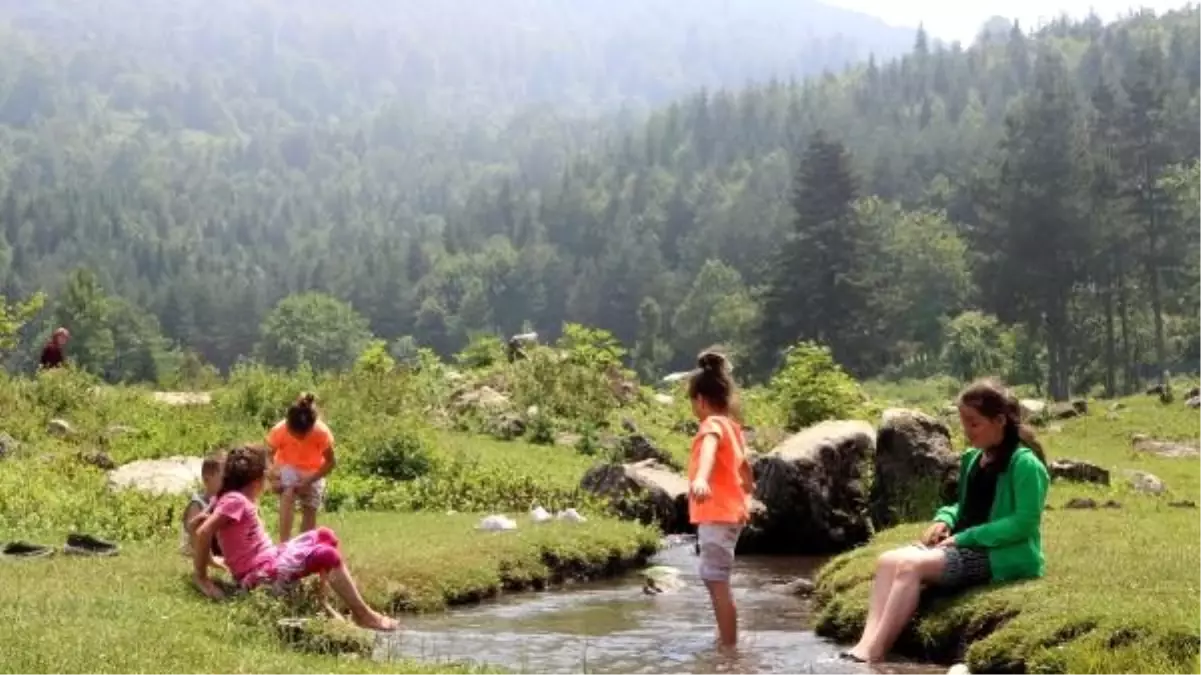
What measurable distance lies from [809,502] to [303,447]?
944 centimetres

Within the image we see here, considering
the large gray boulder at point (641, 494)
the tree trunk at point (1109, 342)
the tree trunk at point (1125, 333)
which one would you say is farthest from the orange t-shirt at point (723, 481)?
the tree trunk at point (1125, 333)

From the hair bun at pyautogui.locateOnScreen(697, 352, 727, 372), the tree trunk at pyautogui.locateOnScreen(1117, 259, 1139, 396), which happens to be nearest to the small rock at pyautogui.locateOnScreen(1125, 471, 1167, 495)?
the hair bun at pyautogui.locateOnScreen(697, 352, 727, 372)

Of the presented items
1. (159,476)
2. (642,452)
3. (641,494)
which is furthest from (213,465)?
(642,452)

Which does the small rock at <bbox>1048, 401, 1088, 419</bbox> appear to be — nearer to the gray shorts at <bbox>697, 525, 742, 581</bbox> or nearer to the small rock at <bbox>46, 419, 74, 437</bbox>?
the small rock at <bbox>46, 419, 74, 437</bbox>

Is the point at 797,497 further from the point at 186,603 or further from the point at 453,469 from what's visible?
the point at 186,603

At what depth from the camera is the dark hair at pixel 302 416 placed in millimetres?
16688

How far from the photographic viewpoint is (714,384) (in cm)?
1252

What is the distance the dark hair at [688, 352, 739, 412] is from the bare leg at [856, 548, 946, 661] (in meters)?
2.08

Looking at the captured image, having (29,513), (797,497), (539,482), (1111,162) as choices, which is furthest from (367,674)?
(1111,162)

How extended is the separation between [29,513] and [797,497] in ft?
39.3

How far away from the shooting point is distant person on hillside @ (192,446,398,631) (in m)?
12.7

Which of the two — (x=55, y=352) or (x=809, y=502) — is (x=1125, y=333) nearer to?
(x=809, y=502)

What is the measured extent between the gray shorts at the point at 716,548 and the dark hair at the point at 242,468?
13.8 feet

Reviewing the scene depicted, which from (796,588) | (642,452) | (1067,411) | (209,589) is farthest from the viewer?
(1067,411)
